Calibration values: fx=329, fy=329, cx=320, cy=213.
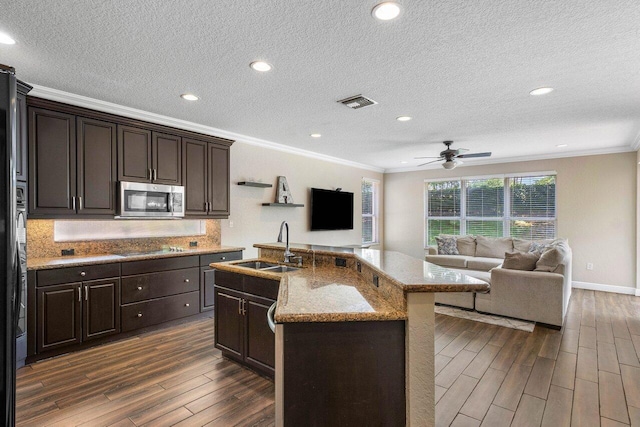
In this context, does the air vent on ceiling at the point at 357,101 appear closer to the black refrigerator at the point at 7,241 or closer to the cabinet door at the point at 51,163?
the black refrigerator at the point at 7,241

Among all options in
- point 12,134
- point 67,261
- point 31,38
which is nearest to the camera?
point 12,134

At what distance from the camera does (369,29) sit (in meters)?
2.11

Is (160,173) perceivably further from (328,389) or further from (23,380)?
(328,389)

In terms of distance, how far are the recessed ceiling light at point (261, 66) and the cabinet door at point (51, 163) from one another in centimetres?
211

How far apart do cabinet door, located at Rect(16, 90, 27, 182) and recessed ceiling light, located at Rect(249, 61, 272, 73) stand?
203 centimetres

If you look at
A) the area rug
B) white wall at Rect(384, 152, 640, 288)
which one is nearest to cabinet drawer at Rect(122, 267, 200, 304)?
the area rug

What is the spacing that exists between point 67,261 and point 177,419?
6.75 ft

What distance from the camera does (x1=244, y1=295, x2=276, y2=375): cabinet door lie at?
257cm

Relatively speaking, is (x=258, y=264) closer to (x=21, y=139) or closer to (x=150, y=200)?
(x=150, y=200)

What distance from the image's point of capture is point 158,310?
381 cm

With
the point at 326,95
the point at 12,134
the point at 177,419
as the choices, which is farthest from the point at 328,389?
the point at 326,95

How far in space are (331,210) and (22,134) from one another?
16.2 feet

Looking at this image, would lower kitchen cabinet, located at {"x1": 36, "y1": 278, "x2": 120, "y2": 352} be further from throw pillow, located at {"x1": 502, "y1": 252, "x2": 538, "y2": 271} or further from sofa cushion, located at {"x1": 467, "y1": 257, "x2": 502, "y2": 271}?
sofa cushion, located at {"x1": 467, "y1": 257, "x2": 502, "y2": 271}

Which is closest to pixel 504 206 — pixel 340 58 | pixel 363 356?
pixel 340 58
